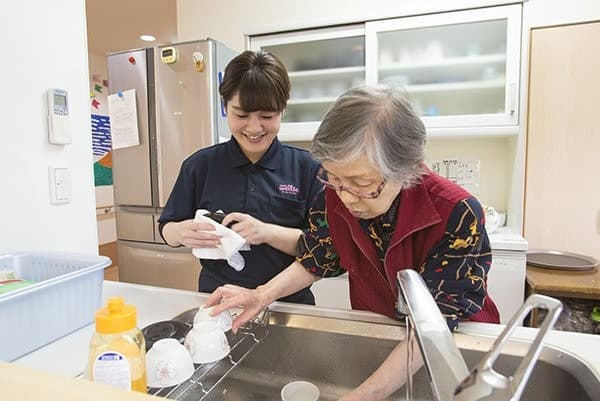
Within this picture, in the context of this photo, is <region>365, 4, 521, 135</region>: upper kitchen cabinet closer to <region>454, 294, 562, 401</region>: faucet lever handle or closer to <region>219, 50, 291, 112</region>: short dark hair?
<region>219, 50, 291, 112</region>: short dark hair

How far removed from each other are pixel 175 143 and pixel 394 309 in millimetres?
1901

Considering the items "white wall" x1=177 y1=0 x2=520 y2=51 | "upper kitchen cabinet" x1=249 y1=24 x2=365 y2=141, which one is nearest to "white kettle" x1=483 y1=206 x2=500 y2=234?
"upper kitchen cabinet" x1=249 y1=24 x2=365 y2=141

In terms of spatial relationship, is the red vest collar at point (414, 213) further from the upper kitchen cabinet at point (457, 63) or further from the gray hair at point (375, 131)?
the upper kitchen cabinet at point (457, 63)

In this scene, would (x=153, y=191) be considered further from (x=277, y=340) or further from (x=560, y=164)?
(x=560, y=164)

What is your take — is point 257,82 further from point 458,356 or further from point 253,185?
point 458,356

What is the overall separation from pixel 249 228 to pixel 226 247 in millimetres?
80

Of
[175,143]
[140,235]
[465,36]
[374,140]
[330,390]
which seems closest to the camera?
[374,140]

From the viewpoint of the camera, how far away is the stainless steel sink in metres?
0.82

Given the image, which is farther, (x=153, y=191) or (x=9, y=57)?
(x=153, y=191)

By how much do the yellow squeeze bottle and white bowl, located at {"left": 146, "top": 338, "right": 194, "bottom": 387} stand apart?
14 cm

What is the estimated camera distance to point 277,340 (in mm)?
972

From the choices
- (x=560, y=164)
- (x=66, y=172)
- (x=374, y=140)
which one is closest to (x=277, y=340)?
(x=374, y=140)

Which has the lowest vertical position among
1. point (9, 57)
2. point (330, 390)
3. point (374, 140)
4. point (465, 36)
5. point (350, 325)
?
point (330, 390)

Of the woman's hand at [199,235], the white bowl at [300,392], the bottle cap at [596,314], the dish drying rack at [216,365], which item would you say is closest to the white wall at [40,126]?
the woman's hand at [199,235]
